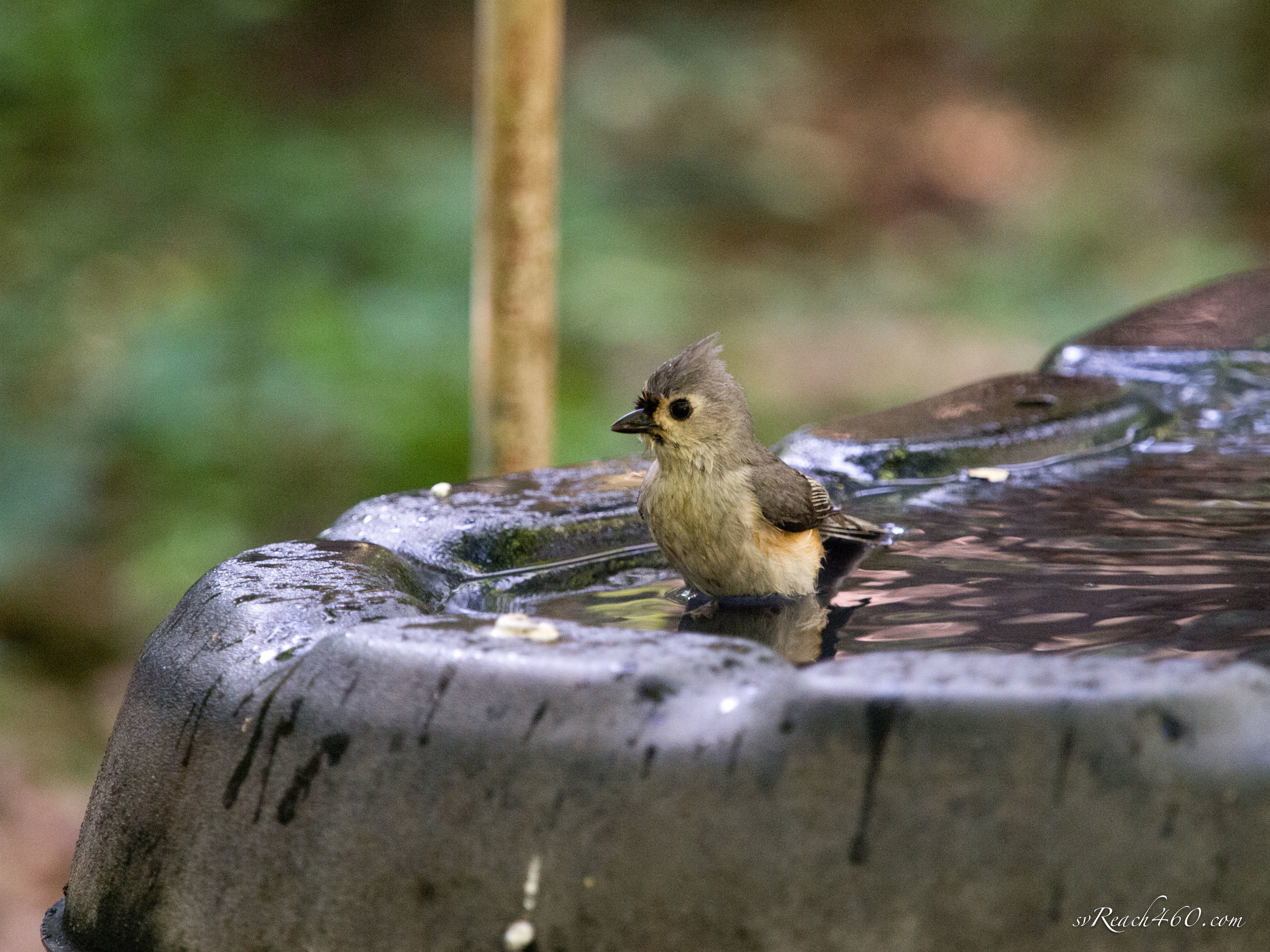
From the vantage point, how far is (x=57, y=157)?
8.30 m

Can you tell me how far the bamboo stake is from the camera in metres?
4.93

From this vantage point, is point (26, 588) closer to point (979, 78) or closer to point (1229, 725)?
point (1229, 725)

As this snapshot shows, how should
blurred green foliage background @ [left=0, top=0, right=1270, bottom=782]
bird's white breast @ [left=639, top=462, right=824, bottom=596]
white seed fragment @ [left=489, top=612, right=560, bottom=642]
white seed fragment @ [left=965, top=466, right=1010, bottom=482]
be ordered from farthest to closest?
blurred green foliage background @ [left=0, top=0, right=1270, bottom=782] → white seed fragment @ [left=965, top=466, right=1010, bottom=482] → bird's white breast @ [left=639, top=462, right=824, bottom=596] → white seed fragment @ [left=489, top=612, right=560, bottom=642]

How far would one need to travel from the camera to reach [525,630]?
7.21ft

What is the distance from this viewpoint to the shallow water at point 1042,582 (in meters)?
2.67

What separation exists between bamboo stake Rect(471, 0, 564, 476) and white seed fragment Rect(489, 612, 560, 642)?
296cm

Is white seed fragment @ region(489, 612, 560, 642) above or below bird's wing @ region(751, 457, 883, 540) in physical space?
below

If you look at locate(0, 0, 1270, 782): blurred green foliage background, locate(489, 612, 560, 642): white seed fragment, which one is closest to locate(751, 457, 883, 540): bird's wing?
locate(489, 612, 560, 642): white seed fragment

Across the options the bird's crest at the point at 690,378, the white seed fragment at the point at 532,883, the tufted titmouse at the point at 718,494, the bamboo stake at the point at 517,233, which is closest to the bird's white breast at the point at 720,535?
the tufted titmouse at the point at 718,494

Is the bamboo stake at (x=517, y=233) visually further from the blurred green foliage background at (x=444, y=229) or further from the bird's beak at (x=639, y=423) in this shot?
the blurred green foliage background at (x=444, y=229)

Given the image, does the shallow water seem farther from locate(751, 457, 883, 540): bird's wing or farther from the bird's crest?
the bird's crest

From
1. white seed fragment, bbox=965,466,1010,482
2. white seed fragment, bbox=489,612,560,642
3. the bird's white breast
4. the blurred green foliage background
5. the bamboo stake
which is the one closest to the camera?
white seed fragment, bbox=489,612,560,642

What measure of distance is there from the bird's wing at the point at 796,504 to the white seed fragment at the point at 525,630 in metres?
1.01

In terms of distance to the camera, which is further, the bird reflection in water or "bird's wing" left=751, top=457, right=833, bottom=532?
"bird's wing" left=751, top=457, right=833, bottom=532
